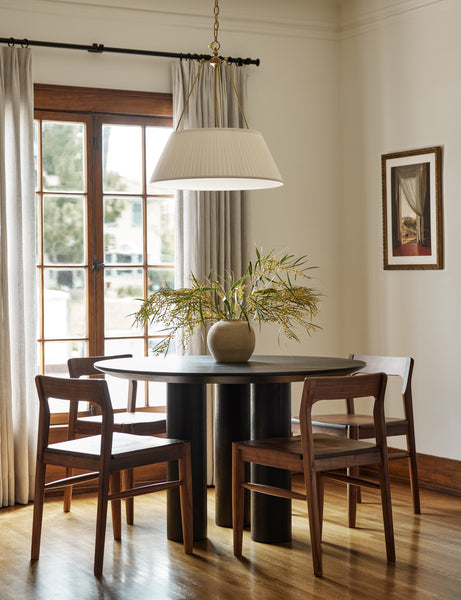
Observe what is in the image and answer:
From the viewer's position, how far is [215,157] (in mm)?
3799

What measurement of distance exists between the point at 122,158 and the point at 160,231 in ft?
1.74

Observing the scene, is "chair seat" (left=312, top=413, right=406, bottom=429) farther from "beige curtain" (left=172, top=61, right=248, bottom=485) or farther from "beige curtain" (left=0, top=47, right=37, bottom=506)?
"beige curtain" (left=0, top=47, right=37, bottom=506)

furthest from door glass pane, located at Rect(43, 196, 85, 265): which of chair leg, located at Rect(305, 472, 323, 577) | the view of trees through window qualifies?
chair leg, located at Rect(305, 472, 323, 577)

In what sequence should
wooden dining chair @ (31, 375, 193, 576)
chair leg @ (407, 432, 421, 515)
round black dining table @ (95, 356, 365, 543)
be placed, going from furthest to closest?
chair leg @ (407, 432, 421, 515)
round black dining table @ (95, 356, 365, 543)
wooden dining chair @ (31, 375, 193, 576)

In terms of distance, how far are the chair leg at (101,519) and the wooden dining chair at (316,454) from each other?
632 millimetres

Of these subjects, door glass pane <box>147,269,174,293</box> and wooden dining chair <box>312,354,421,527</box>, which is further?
door glass pane <box>147,269,174,293</box>

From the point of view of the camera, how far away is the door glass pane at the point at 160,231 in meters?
5.70

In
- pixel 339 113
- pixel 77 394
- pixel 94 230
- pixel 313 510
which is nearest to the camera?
pixel 313 510

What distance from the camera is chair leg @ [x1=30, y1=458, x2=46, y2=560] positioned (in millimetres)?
3865

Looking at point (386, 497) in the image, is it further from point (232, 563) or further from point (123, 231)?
point (123, 231)

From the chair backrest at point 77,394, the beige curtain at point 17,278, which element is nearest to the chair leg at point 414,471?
the chair backrest at point 77,394

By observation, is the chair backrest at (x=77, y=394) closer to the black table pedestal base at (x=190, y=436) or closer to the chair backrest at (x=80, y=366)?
the black table pedestal base at (x=190, y=436)

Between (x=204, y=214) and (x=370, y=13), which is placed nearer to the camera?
(x=204, y=214)

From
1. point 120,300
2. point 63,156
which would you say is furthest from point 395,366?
point 63,156
